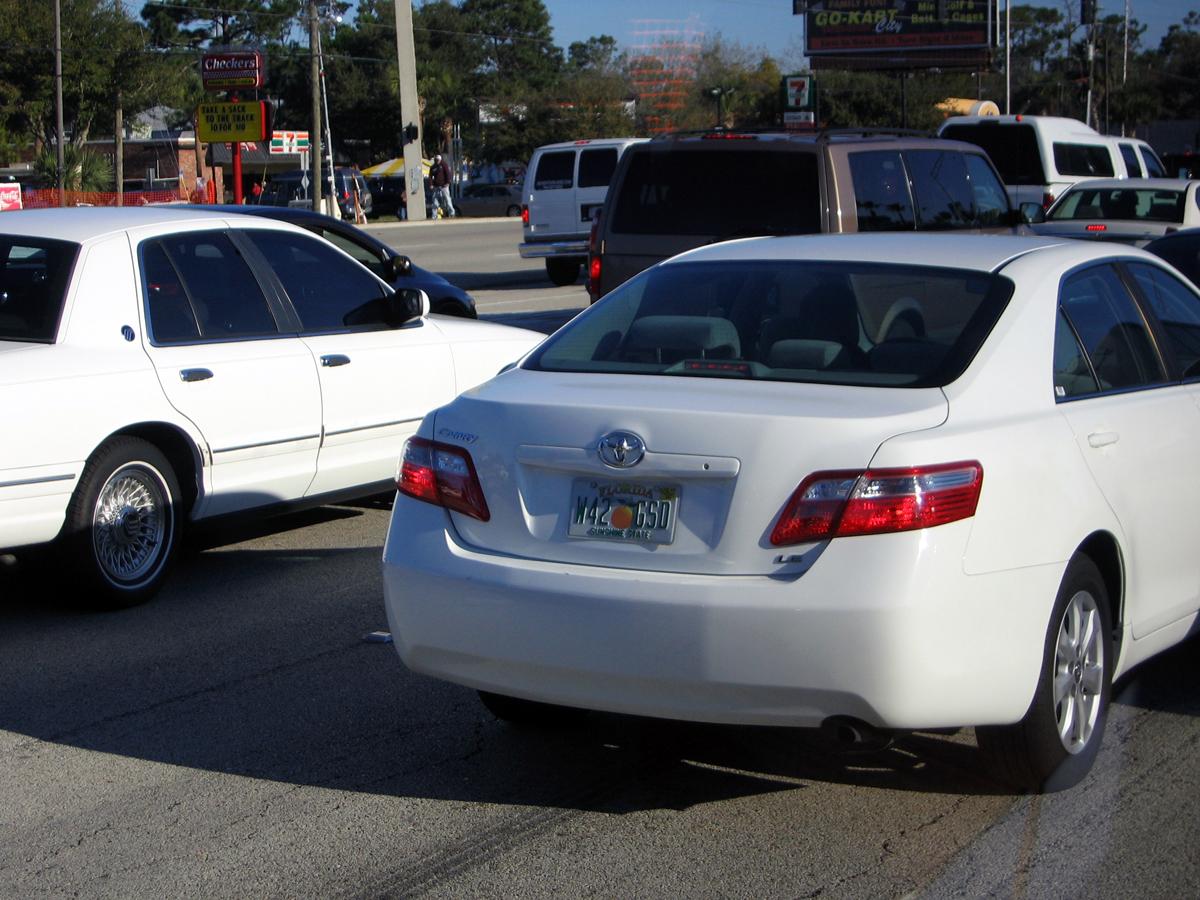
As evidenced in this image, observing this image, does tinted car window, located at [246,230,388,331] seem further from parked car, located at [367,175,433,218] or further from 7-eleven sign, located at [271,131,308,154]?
7-eleven sign, located at [271,131,308,154]

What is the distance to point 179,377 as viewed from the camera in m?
7.05

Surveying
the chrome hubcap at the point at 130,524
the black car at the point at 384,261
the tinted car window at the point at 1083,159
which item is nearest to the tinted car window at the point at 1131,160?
the tinted car window at the point at 1083,159

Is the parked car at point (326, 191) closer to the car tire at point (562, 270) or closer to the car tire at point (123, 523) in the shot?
the car tire at point (562, 270)

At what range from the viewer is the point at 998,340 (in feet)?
15.0

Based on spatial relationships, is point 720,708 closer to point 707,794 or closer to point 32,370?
point 707,794

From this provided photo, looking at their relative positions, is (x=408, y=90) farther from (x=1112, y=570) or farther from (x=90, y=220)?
(x=1112, y=570)

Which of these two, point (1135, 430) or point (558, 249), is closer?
point (1135, 430)

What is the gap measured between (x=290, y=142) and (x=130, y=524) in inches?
3018

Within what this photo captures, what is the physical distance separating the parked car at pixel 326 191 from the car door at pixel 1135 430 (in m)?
46.8

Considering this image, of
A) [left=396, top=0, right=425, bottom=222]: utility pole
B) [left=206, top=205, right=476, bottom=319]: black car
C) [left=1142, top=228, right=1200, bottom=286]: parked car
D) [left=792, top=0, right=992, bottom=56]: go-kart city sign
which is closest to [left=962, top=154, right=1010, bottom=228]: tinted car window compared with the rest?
[left=1142, top=228, right=1200, bottom=286]: parked car

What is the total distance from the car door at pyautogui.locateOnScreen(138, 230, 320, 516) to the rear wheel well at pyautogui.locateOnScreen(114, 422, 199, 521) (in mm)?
64

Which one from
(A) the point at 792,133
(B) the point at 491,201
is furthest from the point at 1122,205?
(B) the point at 491,201

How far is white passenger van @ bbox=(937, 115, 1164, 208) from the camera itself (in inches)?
882

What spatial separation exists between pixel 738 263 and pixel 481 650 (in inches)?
68.0
